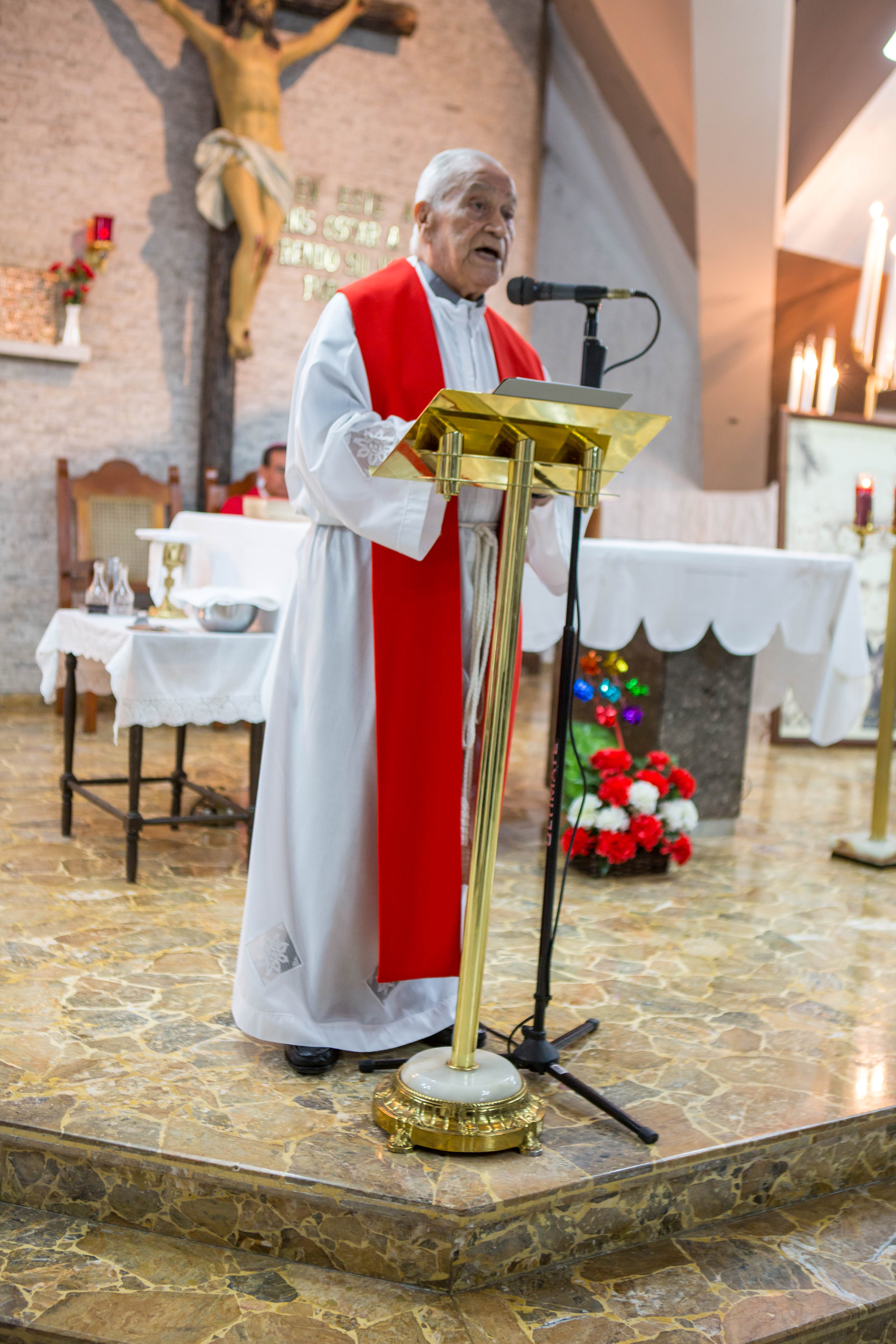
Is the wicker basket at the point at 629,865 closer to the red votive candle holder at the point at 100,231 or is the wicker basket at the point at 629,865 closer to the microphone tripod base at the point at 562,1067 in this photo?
the microphone tripod base at the point at 562,1067

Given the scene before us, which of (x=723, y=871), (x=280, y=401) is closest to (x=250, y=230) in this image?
(x=280, y=401)

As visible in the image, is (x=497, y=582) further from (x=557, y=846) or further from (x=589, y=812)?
(x=589, y=812)

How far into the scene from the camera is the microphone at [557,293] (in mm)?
2092

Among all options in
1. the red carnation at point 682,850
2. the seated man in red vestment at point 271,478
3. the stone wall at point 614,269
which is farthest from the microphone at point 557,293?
the stone wall at point 614,269

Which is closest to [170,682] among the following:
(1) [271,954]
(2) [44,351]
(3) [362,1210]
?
(1) [271,954]

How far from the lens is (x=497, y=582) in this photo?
2059 millimetres

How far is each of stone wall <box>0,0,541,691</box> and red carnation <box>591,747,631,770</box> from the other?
3.94m

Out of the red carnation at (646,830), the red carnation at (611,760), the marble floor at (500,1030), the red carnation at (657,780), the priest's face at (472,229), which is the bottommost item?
the marble floor at (500,1030)

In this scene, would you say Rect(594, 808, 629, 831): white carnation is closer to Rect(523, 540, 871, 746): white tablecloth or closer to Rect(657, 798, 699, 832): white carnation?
Rect(657, 798, 699, 832): white carnation

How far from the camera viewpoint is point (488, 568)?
241 centimetres

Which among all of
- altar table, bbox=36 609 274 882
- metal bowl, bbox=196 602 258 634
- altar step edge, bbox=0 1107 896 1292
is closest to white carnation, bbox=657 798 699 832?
altar table, bbox=36 609 274 882

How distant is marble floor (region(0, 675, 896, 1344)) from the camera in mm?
1942

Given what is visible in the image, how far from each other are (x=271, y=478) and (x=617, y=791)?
10.7ft

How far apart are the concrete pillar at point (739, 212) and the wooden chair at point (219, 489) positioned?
2.97 m
